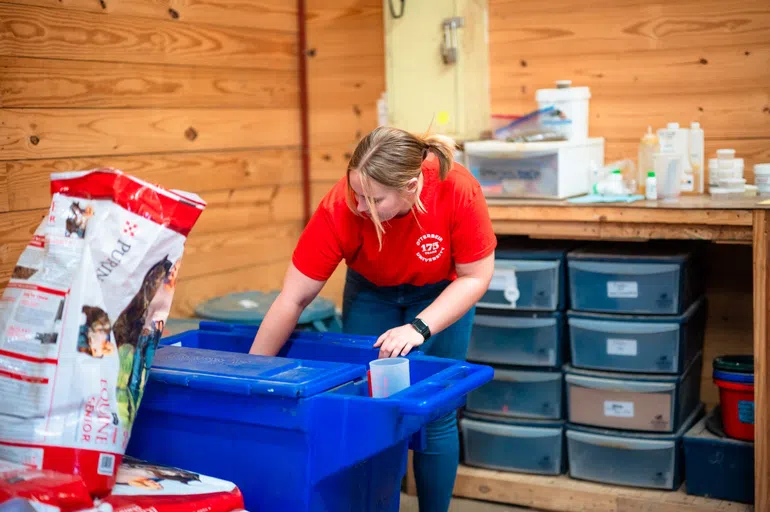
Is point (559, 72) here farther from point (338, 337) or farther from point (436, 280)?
point (338, 337)

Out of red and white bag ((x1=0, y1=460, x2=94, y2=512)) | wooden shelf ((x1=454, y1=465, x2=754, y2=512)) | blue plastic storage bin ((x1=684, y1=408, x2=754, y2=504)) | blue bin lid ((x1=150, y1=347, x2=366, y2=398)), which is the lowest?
wooden shelf ((x1=454, y1=465, x2=754, y2=512))

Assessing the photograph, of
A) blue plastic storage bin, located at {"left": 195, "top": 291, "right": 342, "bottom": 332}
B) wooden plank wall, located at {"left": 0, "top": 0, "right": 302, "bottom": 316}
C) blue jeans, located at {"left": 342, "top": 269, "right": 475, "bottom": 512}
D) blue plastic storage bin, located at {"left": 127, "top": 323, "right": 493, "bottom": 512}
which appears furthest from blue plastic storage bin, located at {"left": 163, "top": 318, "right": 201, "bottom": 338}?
blue plastic storage bin, located at {"left": 127, "top": 323, "right": 493, "bottom": 512}

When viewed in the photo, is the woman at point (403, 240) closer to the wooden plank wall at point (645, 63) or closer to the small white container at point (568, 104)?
the small white container at point (568, 104)

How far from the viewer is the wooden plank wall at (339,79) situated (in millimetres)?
3262

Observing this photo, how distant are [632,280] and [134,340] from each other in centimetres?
154

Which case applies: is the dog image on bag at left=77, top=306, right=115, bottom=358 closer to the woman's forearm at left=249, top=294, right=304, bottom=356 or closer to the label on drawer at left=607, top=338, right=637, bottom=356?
the woman's forearm at left=249, top=294, right=304, bottom=356

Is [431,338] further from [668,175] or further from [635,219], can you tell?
[668,175]

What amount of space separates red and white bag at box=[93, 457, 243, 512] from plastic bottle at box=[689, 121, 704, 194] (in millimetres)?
1784

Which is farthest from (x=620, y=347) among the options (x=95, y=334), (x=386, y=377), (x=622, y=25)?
(x=95, y=334)

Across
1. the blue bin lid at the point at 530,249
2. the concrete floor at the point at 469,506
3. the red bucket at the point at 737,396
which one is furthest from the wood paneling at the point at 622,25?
the concrete floor at the point at 469,506

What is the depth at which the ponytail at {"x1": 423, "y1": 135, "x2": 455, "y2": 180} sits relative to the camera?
1978mm

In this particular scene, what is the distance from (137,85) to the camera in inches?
105

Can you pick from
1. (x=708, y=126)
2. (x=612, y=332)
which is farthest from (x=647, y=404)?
(x=708, y=126)

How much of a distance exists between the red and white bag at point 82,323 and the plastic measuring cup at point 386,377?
46cm
